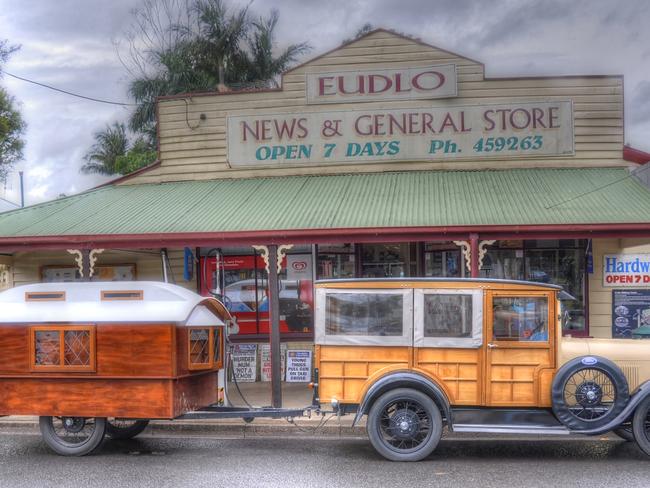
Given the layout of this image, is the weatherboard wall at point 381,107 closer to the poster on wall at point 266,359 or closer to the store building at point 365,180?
the store building at point 365,180

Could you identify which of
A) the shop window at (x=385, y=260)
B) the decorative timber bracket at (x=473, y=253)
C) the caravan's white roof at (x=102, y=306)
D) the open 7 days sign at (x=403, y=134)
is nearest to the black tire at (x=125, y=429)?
the caravan's white roof at (x=102, y=306)

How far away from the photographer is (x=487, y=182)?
43.8 ft

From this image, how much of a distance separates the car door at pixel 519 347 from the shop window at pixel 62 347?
4510mm

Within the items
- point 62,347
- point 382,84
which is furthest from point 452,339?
point 382,84

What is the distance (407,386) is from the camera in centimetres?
800

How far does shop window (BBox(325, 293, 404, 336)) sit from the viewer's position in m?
8.16

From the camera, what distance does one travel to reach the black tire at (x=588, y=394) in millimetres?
7715

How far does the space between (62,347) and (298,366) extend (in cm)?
623

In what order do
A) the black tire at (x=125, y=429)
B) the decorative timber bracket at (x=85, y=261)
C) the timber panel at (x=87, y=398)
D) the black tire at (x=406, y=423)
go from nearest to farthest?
the black tire at (x=406, y=423) < the timber panel at (x=87, y=398) < the black tire at (x=125, y=429) < the decorative timber bracket at (x=85, y=261)

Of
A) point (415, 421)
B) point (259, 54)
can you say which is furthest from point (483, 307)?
point (259, 54)

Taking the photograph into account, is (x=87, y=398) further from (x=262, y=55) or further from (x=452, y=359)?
(x=262, y=55)

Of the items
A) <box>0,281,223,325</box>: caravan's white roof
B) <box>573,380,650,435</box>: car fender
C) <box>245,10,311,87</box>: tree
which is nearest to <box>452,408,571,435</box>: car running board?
<box>573,380,650,435</box>: car fender

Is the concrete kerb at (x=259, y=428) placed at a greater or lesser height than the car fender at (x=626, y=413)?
lesser

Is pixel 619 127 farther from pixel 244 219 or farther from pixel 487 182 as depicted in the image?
pixel 244 219
